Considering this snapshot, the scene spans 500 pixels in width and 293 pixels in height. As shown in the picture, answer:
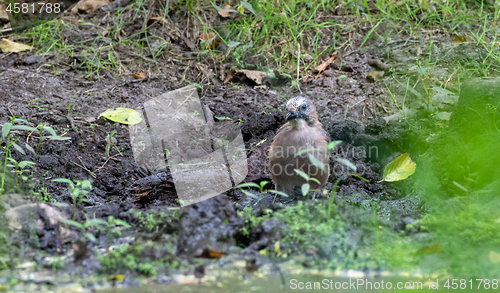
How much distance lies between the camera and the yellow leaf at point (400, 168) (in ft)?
14.6

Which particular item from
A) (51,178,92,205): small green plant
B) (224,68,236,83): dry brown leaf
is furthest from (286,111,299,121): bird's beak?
(224,68,236,83): dry brown leaf

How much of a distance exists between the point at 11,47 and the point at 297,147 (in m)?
4.92

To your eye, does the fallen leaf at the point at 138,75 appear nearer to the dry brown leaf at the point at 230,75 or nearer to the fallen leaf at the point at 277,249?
the dry brown leaf at the point at 230,75

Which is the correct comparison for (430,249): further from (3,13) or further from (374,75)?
(3,13)

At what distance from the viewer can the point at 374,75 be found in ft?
20.5

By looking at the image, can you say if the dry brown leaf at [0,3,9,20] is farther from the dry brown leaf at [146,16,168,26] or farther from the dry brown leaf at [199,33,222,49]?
the dry brown leaf at [199,33,222,49]

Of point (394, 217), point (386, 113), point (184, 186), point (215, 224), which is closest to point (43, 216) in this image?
point (215, 224)

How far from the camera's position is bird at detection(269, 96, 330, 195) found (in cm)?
430

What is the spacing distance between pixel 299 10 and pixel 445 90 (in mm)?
2763

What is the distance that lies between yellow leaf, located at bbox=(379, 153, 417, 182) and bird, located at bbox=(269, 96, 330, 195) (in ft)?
2.33

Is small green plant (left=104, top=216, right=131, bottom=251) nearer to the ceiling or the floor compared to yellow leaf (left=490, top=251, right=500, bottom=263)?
nearer to the ceiling

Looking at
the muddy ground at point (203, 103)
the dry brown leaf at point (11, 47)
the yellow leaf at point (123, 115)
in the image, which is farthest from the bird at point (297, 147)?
the dry brown leaf at point (11, 47)

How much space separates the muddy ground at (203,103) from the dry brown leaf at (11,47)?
0.34 ft

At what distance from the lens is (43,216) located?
2988mm
